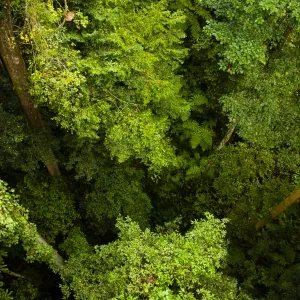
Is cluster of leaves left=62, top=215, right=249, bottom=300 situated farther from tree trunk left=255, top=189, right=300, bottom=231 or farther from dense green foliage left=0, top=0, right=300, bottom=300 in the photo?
tree trunk left=255, top=189, right=300, bottom=231

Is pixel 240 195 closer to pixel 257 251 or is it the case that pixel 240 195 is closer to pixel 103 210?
pixel 257 251

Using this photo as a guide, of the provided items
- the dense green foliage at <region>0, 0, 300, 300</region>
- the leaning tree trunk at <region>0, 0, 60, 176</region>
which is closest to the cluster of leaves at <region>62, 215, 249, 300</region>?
the dense green foliage at <region>0, 0, 300, 300</region>

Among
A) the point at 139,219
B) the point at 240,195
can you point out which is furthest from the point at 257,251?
the point at 139,219

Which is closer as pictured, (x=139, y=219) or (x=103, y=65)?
(x=103, y=65)

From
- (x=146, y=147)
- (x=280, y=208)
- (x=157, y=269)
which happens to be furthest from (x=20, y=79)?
(x=280, y=208)

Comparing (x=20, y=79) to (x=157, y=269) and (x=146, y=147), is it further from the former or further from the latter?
(x=157, y=269)

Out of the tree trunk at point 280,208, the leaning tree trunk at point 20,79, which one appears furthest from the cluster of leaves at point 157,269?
the tree trunk at point 280,208
